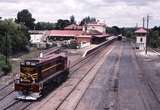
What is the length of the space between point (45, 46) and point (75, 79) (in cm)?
5087

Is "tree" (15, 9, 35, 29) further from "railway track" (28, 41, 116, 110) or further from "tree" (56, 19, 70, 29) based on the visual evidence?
"railway track" (28, 41, 116, 110)

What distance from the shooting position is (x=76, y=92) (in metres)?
32.3

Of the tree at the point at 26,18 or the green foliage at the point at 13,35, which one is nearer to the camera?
the green foliage at the point at 13,35

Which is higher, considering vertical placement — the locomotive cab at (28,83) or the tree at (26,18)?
the tree at (26,18)

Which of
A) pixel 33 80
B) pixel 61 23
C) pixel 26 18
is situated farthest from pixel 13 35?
pixel 61 23

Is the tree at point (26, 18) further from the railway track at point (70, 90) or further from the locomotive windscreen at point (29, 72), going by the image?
the locomotive windscreen at point (29, 72)

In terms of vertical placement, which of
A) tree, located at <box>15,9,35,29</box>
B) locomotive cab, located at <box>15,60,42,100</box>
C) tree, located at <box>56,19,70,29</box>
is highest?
tree, located at <box>15,9,35,29</box>

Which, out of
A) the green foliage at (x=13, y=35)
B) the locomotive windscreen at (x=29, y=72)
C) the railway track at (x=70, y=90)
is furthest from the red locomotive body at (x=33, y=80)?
the green foliage at (x=13, y=35)

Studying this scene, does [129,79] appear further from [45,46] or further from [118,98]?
[45,46]

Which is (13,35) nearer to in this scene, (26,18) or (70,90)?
(70,90)

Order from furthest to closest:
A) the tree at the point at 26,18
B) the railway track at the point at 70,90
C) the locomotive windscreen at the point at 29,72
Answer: the tree at the point at 26,18
the locomotive windscreen at the point at 29,72
the railway track at the point at 70,90

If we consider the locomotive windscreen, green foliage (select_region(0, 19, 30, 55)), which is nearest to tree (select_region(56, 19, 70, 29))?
green foliage (select_region(0, 19, 30, 55))

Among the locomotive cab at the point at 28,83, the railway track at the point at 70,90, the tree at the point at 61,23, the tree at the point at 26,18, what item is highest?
the tree at the point at 26,18

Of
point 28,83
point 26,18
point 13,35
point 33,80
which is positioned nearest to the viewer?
point 28,83
